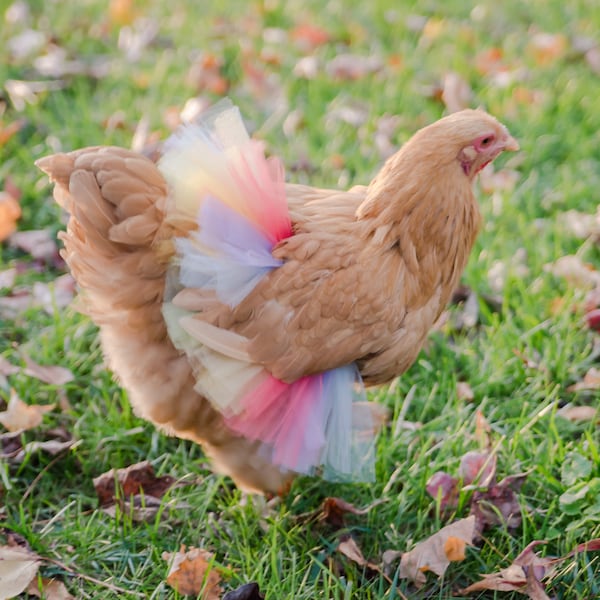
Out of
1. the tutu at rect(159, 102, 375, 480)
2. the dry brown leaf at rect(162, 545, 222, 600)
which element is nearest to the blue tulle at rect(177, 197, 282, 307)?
the tutu at rect(159, 102, 375, 480)

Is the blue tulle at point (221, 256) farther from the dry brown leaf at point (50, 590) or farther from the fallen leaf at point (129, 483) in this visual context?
the dry brown leaf at point (50, 590)

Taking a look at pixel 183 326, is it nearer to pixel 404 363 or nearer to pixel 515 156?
pixel 404 363

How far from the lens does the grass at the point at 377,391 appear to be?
2.46 m

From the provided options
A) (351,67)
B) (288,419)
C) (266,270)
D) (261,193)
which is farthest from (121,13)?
(288,419)

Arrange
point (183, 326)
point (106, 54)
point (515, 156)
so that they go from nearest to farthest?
point (183, 326) → point (515, 156) → point (106, 54)

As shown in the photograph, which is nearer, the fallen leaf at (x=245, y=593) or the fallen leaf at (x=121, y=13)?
the fallen leaf at (x=245, y=593)

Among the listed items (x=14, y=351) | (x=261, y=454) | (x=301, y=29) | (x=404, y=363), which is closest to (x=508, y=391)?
(x=404, y=363)

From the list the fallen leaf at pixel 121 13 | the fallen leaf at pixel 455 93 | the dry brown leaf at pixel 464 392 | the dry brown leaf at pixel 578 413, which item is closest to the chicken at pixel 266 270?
the dry brown leaf at pixel 464 392

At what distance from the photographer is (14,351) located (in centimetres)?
302

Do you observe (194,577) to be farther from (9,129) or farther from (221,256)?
(9,129)

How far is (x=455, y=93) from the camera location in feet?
14.2

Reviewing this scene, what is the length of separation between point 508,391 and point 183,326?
4.18 feet

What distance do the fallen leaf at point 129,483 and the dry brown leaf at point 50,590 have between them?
335 mm

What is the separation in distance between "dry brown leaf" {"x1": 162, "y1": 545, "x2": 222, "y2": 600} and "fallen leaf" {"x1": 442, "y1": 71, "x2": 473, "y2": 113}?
2691mm
